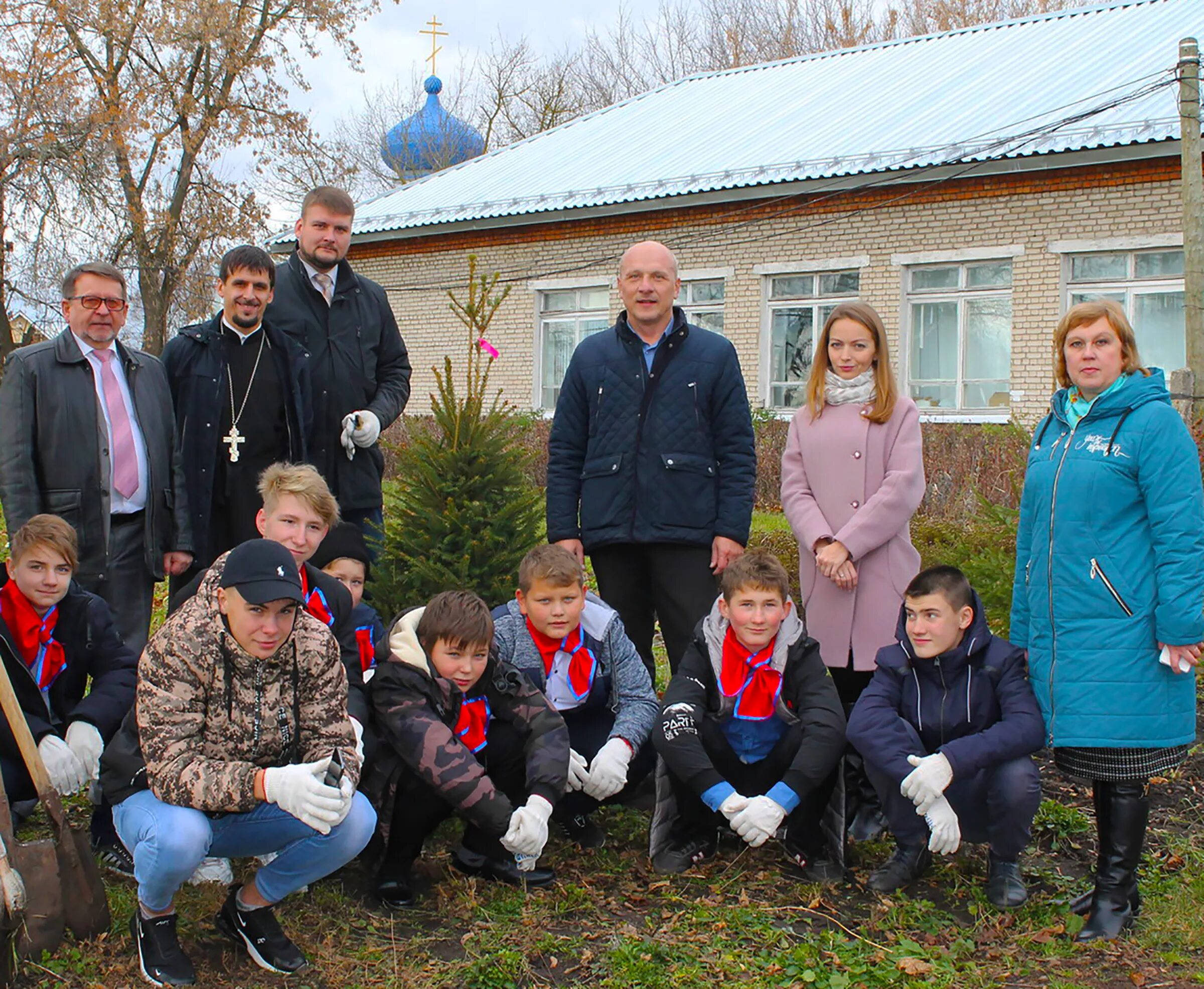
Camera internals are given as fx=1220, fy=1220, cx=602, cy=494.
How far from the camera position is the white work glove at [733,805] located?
3945 millimetres

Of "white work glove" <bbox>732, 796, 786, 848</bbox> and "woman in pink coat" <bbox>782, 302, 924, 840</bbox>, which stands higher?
"woman in pink coat" <bbox>782, 302, 924, 840</bbox>

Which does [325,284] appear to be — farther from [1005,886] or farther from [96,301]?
[1005,886]

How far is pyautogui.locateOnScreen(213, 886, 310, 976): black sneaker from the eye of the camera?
3463 millimetres

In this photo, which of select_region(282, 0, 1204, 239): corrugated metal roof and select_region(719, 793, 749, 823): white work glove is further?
select_region(282, 0, 1204, 239): corrugated metal roof

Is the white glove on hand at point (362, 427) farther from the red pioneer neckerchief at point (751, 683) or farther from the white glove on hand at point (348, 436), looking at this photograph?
the red pioneer neckerchief at point (751, 683)

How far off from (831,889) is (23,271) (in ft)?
64.8

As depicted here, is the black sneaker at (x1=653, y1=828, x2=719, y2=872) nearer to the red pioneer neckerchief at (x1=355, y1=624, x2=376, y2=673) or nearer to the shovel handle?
the red pioneer neckerchief at (x1=355, y1=624, x2=376, y2=673)

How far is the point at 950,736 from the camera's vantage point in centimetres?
406

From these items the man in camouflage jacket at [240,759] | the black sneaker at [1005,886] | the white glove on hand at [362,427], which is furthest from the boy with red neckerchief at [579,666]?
the black sneaker at [1005,886]

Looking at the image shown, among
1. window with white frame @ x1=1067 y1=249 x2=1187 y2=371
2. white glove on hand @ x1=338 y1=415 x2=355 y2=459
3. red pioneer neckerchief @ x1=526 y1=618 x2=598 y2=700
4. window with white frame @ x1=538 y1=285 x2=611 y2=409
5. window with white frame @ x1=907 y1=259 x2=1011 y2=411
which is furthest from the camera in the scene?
window with white frame @ x1=538 y1=285 x2=611 y2=409

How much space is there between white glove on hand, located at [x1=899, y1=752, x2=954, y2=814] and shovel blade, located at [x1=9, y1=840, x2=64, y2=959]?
8.33 feet

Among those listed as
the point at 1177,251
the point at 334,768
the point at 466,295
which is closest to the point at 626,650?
the point at 334,768

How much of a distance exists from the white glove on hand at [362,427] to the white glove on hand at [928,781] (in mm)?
2558

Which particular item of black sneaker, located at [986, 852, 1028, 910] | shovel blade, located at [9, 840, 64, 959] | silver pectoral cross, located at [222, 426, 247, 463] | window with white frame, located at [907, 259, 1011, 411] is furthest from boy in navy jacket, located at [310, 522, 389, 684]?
window with white frame, located at [907, 259, 1011, 411]
